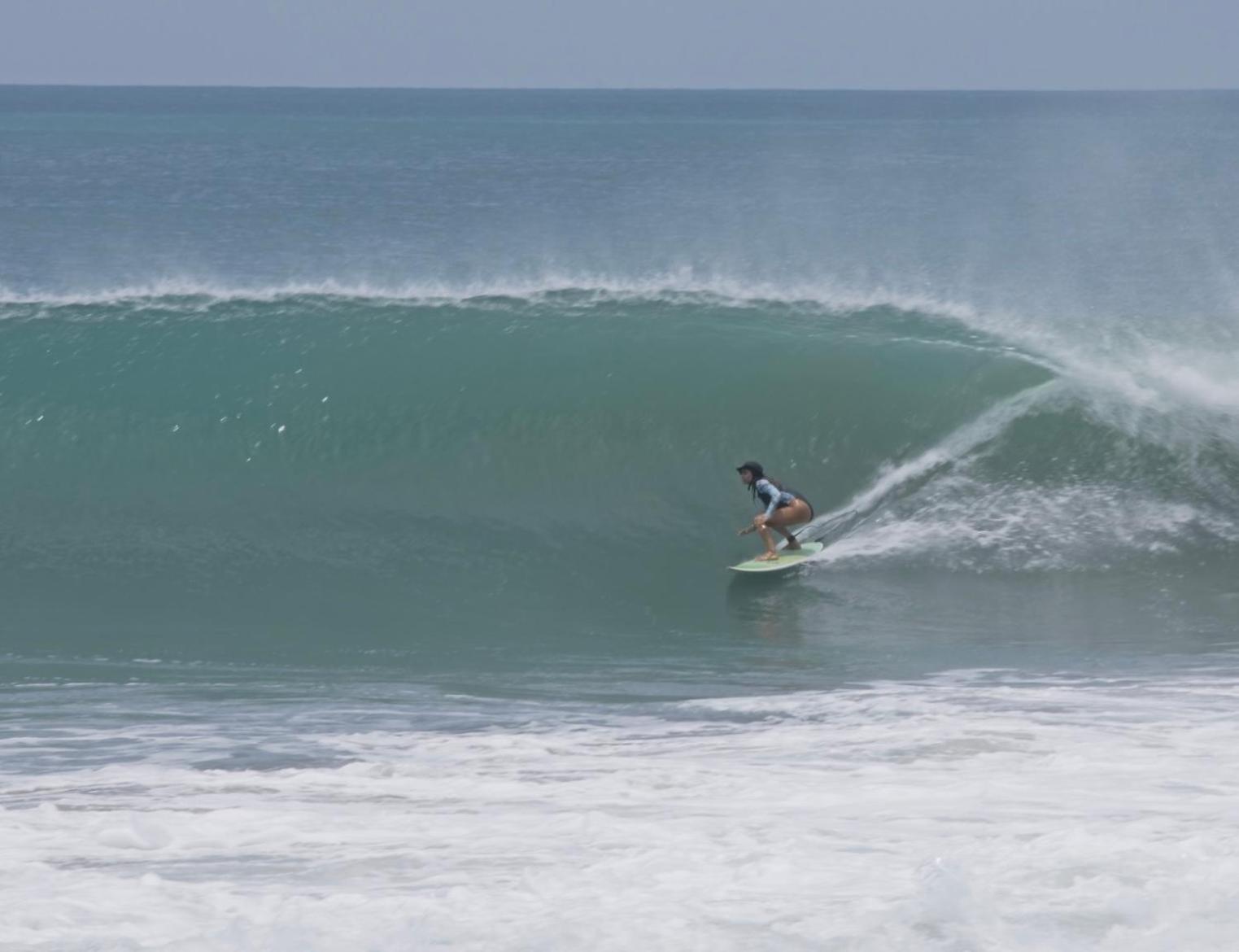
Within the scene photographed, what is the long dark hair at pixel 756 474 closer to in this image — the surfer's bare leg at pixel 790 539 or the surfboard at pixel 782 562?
the surfer's bare leg at pixel 790 539

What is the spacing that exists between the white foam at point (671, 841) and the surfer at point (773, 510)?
3.72 m

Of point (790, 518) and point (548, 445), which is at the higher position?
point (548, 445)

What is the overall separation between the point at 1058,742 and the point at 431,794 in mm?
2689

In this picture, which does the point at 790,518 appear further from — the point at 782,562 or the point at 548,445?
the point at 548,445

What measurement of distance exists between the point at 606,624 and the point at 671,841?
16.3 feet

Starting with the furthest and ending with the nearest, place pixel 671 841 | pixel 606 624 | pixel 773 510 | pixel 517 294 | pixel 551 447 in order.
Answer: pixel 517 294
pixel 551 447
pixel 773 510
pixel 606 624
pixel 671 841

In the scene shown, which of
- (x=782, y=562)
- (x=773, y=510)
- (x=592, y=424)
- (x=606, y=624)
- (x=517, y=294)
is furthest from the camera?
(x=517, y=294)

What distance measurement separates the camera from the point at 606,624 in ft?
34.7

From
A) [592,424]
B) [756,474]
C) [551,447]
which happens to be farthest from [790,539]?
[592,424]

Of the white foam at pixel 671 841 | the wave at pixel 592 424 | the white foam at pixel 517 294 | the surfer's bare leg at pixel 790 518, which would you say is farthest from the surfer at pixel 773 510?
the white foam at pixel 517 294

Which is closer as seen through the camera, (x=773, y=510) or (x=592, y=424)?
(x=773, y=510)

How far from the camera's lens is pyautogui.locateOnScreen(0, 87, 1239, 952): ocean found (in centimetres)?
522

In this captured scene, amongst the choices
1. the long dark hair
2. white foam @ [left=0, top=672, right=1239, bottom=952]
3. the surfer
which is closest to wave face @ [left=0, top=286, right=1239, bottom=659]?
the surfer

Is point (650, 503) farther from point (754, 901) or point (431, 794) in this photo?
point (754, 901)
